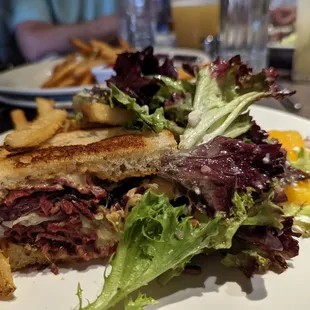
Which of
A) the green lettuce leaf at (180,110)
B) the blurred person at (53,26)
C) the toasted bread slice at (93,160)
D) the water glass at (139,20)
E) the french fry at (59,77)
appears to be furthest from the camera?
the blurred person at (53,26)

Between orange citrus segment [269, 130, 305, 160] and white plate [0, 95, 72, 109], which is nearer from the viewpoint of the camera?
orange citrus segment [269, 130, 305, 160]

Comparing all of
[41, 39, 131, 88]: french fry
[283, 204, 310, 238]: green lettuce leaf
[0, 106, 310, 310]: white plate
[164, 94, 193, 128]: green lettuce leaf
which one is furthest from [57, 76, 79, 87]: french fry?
[283, 204, 310, 238]: green lettuce leaf

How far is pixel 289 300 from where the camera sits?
4.55ft

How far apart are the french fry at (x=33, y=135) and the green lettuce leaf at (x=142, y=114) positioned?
0.97ft

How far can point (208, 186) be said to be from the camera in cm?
153

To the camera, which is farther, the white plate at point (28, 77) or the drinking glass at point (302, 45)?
the drinking glass at point (302, 45)

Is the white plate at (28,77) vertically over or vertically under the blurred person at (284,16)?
under

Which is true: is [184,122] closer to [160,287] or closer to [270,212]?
[270,212]

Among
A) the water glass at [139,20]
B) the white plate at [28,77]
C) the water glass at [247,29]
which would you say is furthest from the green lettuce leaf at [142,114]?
the water glass at [139,20]

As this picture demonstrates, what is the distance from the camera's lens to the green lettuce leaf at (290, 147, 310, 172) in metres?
1.98

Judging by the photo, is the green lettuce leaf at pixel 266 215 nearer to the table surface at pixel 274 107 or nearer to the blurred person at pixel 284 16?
the table surface at pixel 274 107

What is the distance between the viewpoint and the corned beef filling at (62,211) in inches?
65.4

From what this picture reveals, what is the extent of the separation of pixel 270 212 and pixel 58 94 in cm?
217

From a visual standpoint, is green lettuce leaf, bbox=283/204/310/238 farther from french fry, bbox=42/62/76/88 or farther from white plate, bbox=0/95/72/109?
french fry, bbox=42/62/76/88
